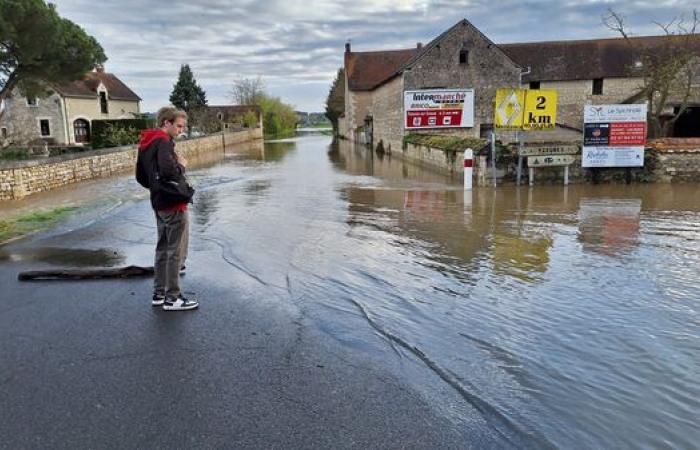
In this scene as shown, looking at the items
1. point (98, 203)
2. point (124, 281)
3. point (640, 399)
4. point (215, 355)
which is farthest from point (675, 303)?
point (98, 203)

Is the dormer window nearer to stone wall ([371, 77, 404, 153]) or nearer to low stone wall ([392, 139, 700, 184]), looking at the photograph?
stone wall ([371, 77, 404, 153])

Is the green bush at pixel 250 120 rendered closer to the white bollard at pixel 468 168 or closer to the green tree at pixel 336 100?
the green tree at pixel 336 100

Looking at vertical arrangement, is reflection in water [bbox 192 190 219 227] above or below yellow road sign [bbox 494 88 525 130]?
below

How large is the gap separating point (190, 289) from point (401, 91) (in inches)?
1067

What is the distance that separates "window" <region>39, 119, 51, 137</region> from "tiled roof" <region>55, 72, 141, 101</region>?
2.89m

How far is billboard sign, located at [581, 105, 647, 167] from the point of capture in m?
16.2

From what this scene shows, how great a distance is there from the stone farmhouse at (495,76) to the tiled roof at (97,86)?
24.1 meters

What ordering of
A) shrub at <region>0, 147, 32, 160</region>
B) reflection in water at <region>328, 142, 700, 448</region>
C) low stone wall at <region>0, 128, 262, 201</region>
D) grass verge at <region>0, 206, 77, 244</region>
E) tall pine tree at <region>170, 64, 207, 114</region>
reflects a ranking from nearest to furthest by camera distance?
reflection in water at <region>328, 142, 700, 448</region> → grass verge at <region>0, 206, 77, 244</region> → low stone wall at <region>0, 128, 262, 201</region> → shrub at <region>0, 147, 32, 160</region> → tall pine tree at <region>170, 64, 207, 114</region>

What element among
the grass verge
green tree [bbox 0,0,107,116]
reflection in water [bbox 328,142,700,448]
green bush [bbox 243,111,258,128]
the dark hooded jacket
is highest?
green tree [bbox 0,0,107,116]

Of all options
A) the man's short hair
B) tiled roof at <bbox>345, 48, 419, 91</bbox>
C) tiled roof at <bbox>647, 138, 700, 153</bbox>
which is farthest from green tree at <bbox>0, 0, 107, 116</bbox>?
tiled roof at <bbox>345, 48, 419, 91</bbox>

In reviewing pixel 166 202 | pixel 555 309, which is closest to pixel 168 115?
pixel 166 202

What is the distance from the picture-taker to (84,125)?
2072 inches

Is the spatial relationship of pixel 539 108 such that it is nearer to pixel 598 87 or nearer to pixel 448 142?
pixel 448 142

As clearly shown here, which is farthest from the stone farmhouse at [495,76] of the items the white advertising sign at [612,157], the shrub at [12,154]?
the shrub at [12,154]
